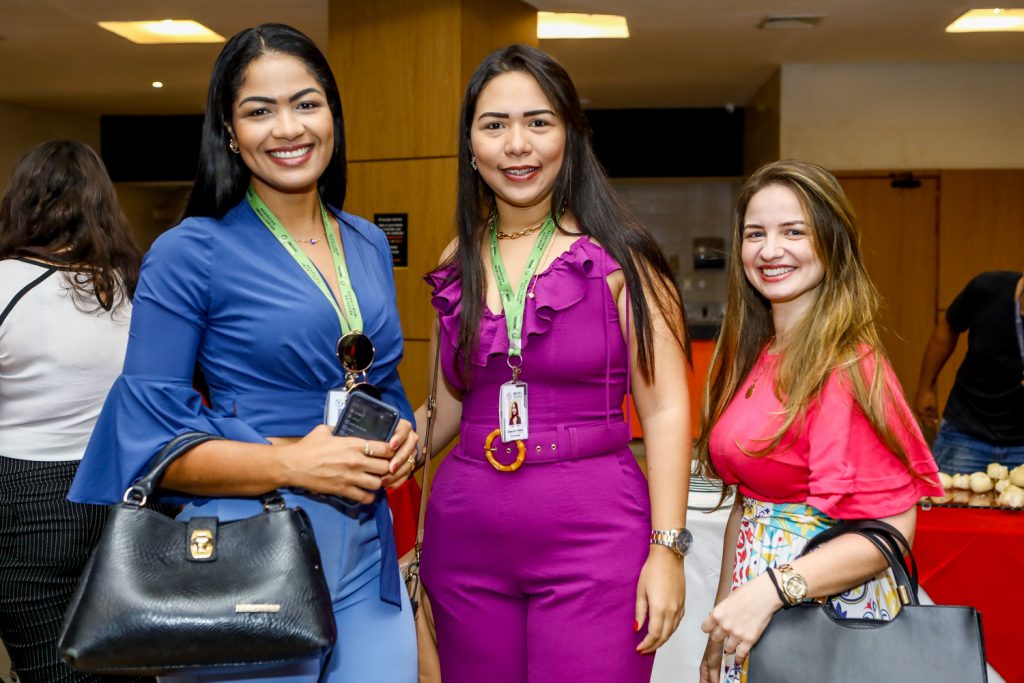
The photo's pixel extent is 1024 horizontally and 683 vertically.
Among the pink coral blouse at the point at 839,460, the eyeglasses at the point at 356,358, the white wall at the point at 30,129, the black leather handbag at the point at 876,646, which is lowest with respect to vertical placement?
the black leather handbag at the point at 876,646

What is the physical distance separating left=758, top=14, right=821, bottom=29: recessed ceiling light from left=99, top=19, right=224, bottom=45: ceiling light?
164 inches

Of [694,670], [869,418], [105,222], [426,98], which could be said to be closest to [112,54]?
[426,98]

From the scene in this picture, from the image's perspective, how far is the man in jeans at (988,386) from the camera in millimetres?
3783

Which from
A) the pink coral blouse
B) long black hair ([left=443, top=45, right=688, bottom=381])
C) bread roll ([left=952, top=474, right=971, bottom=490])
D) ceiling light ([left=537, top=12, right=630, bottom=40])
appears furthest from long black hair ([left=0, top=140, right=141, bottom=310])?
ceiling light ([left=537, top=12, right=630, bottom=40])

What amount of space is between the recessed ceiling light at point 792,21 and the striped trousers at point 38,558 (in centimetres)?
591

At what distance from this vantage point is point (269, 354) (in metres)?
1.46

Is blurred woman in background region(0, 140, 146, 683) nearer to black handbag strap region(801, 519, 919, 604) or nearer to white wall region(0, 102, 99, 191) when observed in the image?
black handbag strap region(801, 519, 919, 604)

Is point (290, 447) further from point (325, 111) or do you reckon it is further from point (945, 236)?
point (945, 236)

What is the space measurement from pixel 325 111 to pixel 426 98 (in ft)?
13.6

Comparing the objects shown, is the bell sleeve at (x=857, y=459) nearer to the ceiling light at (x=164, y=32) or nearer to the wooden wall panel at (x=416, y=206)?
the wooden wall panel at (x=416, y=206)

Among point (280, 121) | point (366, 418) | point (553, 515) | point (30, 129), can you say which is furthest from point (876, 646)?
point (30, 129)

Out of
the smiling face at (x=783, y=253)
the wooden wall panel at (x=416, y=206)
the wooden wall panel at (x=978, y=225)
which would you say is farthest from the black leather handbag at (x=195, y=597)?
the wooden wall panel at (x=978, y=225)

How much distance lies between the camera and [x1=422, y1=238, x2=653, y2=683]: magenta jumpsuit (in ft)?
5.37

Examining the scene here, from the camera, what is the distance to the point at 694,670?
113 inches
